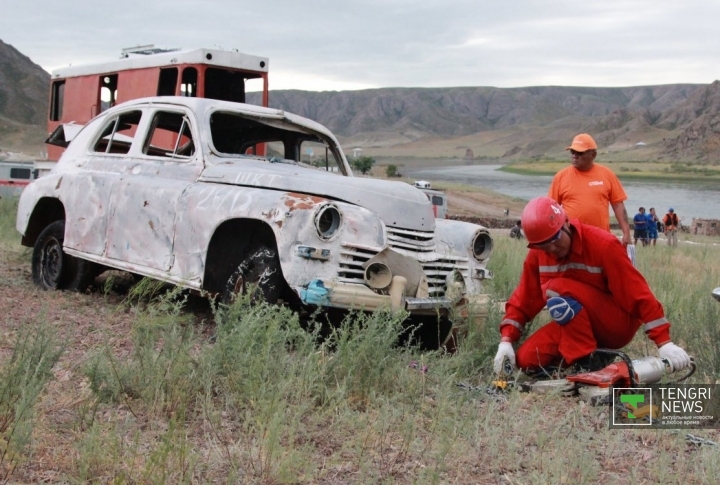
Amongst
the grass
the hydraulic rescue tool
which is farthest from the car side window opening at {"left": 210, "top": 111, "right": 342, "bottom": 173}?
the hydraulic rescue tool

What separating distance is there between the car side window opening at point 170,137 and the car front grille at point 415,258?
1.91 metres

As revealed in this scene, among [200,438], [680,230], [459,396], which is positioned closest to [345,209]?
[459,396]

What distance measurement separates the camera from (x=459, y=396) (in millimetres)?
4883

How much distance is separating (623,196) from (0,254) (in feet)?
22.9

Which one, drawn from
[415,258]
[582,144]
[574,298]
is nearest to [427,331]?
[415,258]

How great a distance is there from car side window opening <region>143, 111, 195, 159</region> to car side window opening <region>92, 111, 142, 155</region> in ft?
0.82

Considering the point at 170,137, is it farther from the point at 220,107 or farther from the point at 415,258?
the point at 415,258

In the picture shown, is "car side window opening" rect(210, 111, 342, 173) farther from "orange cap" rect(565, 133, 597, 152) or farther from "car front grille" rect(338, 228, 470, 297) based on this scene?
"orange cap" rect(565, 133, 597, 152)

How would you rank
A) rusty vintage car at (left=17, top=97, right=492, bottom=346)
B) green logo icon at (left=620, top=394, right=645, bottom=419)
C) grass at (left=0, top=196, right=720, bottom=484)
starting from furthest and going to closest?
rusty vintage car at (left=17, top=97, right=492, bottom=346)
green logo icon at (left=620, top=394, right=645, bottom=419)
grass at (left=0, top=196, right=720, bottom=484)

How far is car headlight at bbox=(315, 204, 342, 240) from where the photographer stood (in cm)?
603

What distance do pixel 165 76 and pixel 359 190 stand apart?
9.84 meters

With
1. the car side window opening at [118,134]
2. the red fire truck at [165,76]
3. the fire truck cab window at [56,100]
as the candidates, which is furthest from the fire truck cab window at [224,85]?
the car side window opening at [118,134]

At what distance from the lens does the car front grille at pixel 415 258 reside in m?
6.04

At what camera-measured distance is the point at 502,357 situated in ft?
18.3
